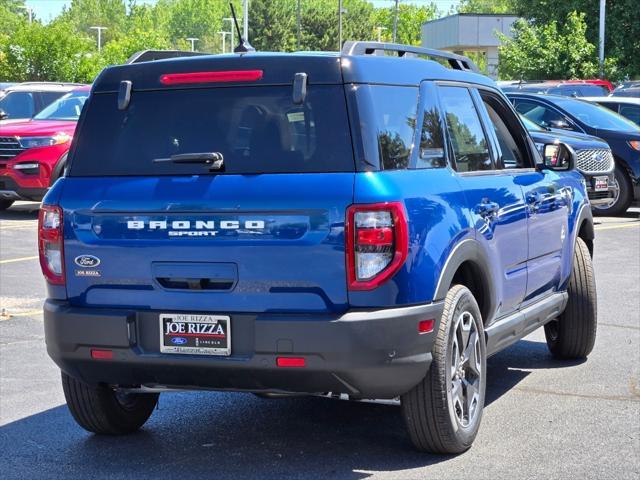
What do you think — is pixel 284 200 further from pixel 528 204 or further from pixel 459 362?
pixel 528 204

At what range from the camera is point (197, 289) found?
5277 millimetres

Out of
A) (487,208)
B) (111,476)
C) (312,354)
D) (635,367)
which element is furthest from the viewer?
(635,367)

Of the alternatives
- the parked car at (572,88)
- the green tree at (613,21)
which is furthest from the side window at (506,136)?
the green tree at (613,21)

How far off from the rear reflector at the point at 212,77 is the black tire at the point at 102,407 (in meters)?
1.47

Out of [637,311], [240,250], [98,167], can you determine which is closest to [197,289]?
[240,250]

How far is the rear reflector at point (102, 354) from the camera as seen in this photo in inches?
212

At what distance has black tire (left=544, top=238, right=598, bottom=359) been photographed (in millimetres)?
7793

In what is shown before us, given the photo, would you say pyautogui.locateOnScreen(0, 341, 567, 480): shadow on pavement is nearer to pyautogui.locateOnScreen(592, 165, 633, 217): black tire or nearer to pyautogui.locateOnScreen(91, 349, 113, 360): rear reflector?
pyautogui.locateOnScreen(91, 349, 113, 360): rear reflector

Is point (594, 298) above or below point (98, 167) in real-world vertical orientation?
below

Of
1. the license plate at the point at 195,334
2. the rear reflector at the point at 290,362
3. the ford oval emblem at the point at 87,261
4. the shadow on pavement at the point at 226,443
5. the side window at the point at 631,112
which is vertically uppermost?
the ford oval emblem at the point at 87,261

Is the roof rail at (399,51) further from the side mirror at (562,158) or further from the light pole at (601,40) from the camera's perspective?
the light pole at (601,40)

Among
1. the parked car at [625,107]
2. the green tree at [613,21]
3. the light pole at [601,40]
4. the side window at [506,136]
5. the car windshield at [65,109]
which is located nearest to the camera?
the side window at [506,136]

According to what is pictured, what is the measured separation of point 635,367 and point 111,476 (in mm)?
3718

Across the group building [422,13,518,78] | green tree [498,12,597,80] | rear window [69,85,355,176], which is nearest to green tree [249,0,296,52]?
building [422,13,518,78]
